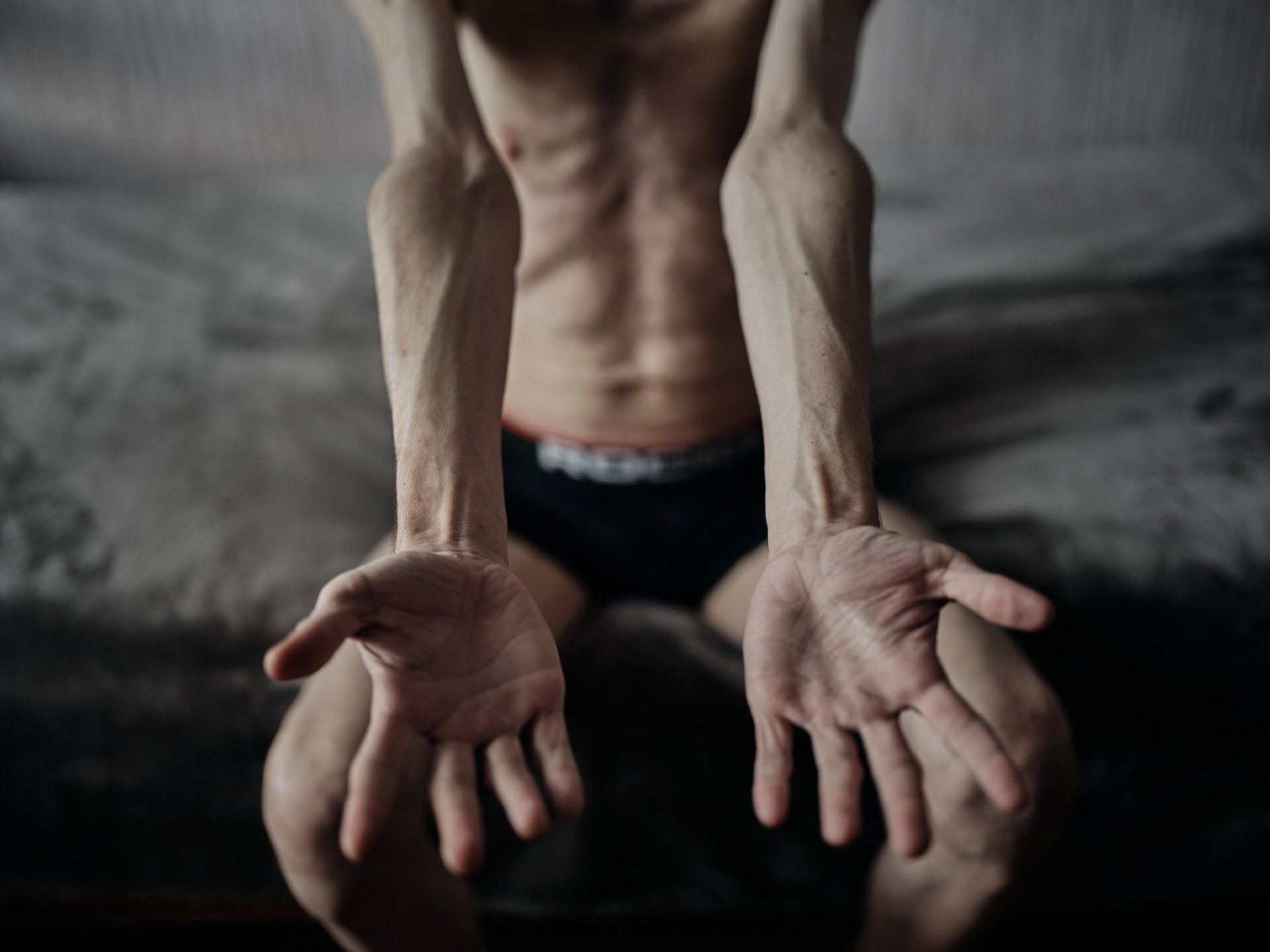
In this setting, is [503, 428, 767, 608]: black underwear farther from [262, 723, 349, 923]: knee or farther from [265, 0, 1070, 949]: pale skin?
[262, 723, 349, 923]: knee

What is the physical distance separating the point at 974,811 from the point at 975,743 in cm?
21

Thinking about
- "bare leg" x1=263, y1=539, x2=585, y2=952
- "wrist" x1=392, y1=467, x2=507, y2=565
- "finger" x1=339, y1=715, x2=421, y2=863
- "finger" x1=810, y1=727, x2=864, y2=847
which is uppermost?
"wrist" x1=392, y1=467, x2=507, y2=565

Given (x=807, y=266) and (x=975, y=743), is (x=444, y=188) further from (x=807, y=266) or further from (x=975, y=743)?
(x=975, y=743)

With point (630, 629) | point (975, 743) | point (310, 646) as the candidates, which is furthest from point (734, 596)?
point (310, 646)

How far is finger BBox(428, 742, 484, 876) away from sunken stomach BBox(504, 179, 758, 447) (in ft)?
1.48

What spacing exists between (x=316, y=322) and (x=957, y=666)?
986 mm

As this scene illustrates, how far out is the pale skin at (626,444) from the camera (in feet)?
1.47

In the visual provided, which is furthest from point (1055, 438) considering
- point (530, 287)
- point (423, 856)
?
point (423, 856)

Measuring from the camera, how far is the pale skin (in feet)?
1.47

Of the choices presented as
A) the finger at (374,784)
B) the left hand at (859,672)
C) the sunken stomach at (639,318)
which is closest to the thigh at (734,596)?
the sunken stomach at (639,318)

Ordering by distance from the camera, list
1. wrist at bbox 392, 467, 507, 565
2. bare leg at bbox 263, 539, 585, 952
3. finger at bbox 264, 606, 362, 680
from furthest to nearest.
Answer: bare leg at bbox 263, 539, 585, 952, wrist at bbox 392, 467, 507, 565, finger at bbox 264, 606, 362, 680

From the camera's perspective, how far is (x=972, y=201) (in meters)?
1.37

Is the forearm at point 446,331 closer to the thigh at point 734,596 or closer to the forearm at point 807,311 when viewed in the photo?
the forearm at point 807,311

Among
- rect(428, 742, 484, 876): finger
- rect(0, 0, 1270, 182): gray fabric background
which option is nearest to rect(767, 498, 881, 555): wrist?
rect(428, 742, 484, 876): finger
